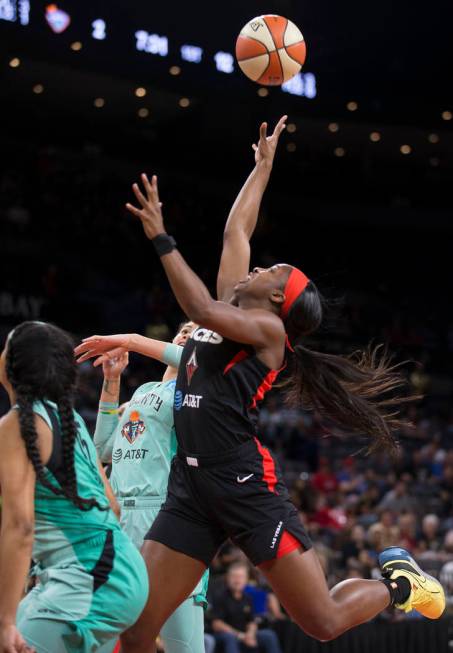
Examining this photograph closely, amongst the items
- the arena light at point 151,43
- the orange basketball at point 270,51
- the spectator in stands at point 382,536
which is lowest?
the spectator in stands at point 382,536

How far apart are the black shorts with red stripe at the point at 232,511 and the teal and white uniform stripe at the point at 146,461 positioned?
27.3 inches

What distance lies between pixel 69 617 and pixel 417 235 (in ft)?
86.3

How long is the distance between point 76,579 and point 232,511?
122 centimetres

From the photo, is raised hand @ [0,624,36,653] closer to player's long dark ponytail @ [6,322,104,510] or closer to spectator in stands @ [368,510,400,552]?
player's long dark ponytail @ [6,322,104,510]

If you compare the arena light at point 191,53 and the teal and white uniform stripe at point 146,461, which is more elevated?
the arena light at point 191,53

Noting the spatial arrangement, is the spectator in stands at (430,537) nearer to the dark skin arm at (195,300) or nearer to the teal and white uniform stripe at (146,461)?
the teal and white uniform stripe at (146,461)

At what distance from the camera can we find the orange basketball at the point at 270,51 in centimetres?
682

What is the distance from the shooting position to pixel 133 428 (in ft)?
19.7

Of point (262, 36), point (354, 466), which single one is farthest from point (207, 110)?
point (262, 36)

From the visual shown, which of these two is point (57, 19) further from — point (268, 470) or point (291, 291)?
point (268, 470)

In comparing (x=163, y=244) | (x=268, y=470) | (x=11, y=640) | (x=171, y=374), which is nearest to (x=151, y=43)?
(x=171, y=374)

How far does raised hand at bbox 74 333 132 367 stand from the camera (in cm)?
556

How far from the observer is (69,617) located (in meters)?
3.93

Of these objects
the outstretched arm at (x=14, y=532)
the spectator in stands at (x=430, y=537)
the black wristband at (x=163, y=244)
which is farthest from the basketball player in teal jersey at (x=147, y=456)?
the spectator in stands at (x=430, y=537)
